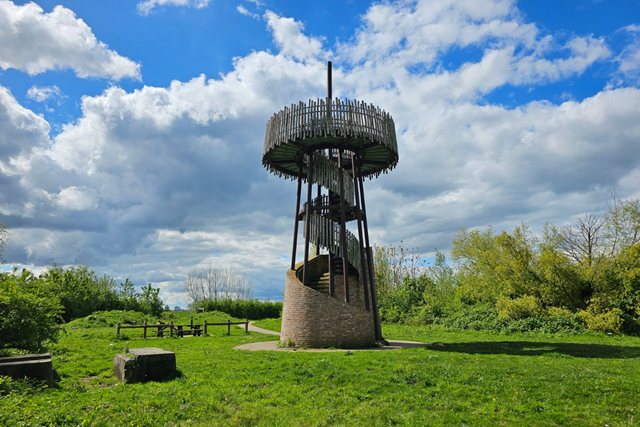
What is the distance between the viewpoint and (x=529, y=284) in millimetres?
17094

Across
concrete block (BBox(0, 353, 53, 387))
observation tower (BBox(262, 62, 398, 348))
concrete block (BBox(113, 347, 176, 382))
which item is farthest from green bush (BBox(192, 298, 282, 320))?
concrete block (BBox(0, 353, 53, 387))

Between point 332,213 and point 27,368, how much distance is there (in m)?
9.69

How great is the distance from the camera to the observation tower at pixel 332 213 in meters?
11.6

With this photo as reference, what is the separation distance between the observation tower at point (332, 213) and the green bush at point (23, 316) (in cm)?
646

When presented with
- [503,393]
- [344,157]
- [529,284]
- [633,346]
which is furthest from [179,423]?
[529,284]

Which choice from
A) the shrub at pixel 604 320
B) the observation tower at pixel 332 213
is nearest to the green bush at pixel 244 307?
the observation tower at pixel 332 213

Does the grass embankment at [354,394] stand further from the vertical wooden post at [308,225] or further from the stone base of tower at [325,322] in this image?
the vertical wooden post at [308,225]

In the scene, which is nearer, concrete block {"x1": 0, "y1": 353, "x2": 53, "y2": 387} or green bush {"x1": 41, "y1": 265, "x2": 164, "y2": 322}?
concrete block {"x1": 0, "y1": 353, "x2": 53, "y2": 387}

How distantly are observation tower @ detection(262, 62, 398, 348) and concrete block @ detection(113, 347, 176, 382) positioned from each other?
5.27 meters

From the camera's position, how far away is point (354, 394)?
19.3 feet

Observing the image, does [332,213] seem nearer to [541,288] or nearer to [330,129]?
[330,129]

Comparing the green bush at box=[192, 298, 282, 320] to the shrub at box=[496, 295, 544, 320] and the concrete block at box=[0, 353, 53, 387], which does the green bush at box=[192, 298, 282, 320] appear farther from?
the concrete block at box=[0, 353, 53, 387]

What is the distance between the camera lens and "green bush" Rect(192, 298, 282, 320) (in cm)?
3164

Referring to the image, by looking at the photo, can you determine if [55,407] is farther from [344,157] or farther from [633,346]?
[633,346]
